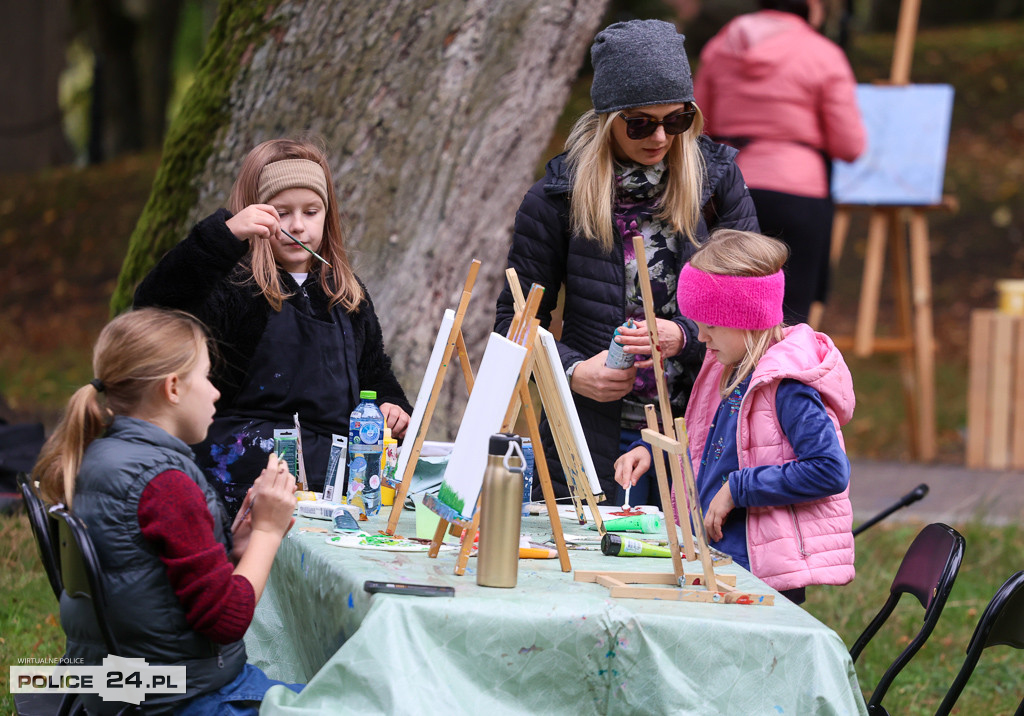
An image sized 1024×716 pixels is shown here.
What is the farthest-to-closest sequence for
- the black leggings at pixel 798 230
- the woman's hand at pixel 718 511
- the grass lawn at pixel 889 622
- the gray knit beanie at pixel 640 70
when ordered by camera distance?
the black leggings at pixel 798 230, the grass lawn at pixel 889 622, the gray knit beanie at pixel 640 70, the woman's hand at pixel 718 511

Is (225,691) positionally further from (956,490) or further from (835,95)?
(956,490)

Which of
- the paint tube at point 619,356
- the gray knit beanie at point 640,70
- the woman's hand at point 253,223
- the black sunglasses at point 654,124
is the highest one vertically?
the gray knit beanie at point 640,70

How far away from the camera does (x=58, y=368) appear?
966cm

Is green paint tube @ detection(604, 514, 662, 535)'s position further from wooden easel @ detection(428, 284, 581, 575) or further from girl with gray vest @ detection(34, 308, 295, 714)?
girl with gray vest @ detection(34, 308, 295, 714)

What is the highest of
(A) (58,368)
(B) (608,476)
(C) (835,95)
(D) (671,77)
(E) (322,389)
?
(D) (671,77)

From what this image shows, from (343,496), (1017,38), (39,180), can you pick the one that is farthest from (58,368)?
(1017,38)

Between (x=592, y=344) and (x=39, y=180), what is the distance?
10929 millimetres

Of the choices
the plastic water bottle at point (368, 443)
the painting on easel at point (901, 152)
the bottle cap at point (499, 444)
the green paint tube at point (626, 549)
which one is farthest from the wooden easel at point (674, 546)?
the painting on easel at point (901, 152)

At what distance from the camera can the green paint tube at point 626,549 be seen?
2.63 m

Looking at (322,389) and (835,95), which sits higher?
(835,95)

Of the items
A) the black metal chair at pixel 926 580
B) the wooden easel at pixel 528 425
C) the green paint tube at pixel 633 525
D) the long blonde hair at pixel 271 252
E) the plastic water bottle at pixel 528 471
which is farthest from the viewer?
the long blonde hair at pixel 271 252

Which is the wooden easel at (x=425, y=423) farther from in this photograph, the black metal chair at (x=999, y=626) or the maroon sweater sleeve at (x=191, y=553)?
the black metal chair at (x=999, y=626)

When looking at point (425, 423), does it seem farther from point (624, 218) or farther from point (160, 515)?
point (624, 218)

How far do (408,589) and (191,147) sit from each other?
305 centimetres
